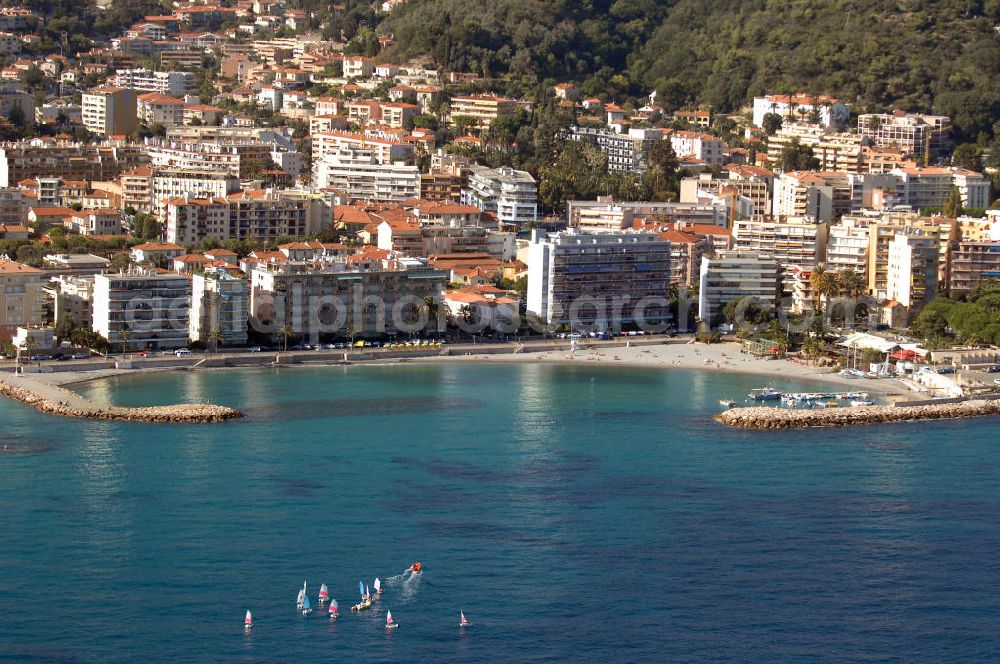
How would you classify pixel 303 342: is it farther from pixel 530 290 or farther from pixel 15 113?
pixel 15 113

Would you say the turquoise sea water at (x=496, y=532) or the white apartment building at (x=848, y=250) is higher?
the white apartment building at (x=848, y=250)

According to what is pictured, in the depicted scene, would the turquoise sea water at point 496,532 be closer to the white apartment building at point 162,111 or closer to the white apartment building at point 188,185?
the white apartment building at point 188,185

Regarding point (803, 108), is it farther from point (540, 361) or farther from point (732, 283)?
point (540, 361)

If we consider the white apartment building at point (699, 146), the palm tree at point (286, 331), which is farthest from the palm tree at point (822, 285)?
the white apartment building at point (699, 146)

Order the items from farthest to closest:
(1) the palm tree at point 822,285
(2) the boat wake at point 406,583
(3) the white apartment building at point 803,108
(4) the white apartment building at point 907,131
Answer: (3) the white apartment building at point 803,108, (4) the white apartment building at point 907,131, (1) the palm tree at point 822,285, (2) the boat wake at point 406,583

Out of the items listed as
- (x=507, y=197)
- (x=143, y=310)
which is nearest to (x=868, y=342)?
(x=507, y=197)

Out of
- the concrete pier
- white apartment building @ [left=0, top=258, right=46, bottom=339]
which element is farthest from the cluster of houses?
the concrete pier

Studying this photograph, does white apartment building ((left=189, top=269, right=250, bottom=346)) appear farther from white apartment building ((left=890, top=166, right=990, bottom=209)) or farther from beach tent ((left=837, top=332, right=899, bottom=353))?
white apartment building ((left=890, top=166, right=990, bottom=209))
